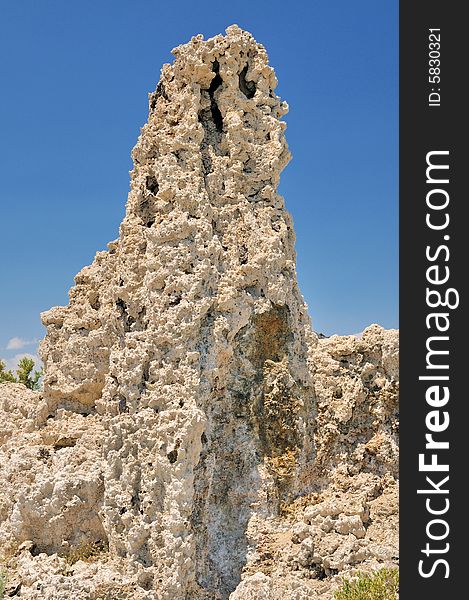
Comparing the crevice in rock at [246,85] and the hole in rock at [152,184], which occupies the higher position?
the crevice in rock at [246,85]

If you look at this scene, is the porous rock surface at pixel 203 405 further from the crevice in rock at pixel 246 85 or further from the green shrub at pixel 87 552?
the crevice in rock at pixel 246 85

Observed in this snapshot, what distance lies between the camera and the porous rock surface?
36.1 ft

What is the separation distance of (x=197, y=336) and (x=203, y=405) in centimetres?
117

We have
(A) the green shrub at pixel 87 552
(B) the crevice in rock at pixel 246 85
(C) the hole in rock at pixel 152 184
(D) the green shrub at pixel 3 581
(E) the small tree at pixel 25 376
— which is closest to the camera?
(D) the green shrub at pixel 3 581

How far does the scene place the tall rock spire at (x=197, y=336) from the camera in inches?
440

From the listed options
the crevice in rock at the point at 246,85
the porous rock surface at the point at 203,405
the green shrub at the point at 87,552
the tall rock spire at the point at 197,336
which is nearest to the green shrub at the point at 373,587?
the porous rock surface at the point at 203,405

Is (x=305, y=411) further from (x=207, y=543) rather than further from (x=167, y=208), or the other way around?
(x=167, y=208)

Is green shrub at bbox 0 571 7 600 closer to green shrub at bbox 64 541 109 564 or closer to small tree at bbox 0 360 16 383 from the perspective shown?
green shrub at bbox 64 541 109 564

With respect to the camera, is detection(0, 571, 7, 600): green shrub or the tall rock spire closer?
detection(0, 571, 7, 600): green shrub

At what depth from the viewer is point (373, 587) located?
395 inches

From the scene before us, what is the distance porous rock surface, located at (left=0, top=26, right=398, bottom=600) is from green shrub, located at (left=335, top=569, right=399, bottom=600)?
1.81 feet

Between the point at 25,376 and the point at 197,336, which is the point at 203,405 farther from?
the point at 25,376

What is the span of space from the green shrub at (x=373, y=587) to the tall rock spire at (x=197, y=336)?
2135 mm

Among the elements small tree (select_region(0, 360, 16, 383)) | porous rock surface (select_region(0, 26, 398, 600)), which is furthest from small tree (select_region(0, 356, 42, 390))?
porous rock surface (select_region(0, 26, 398, 600))
